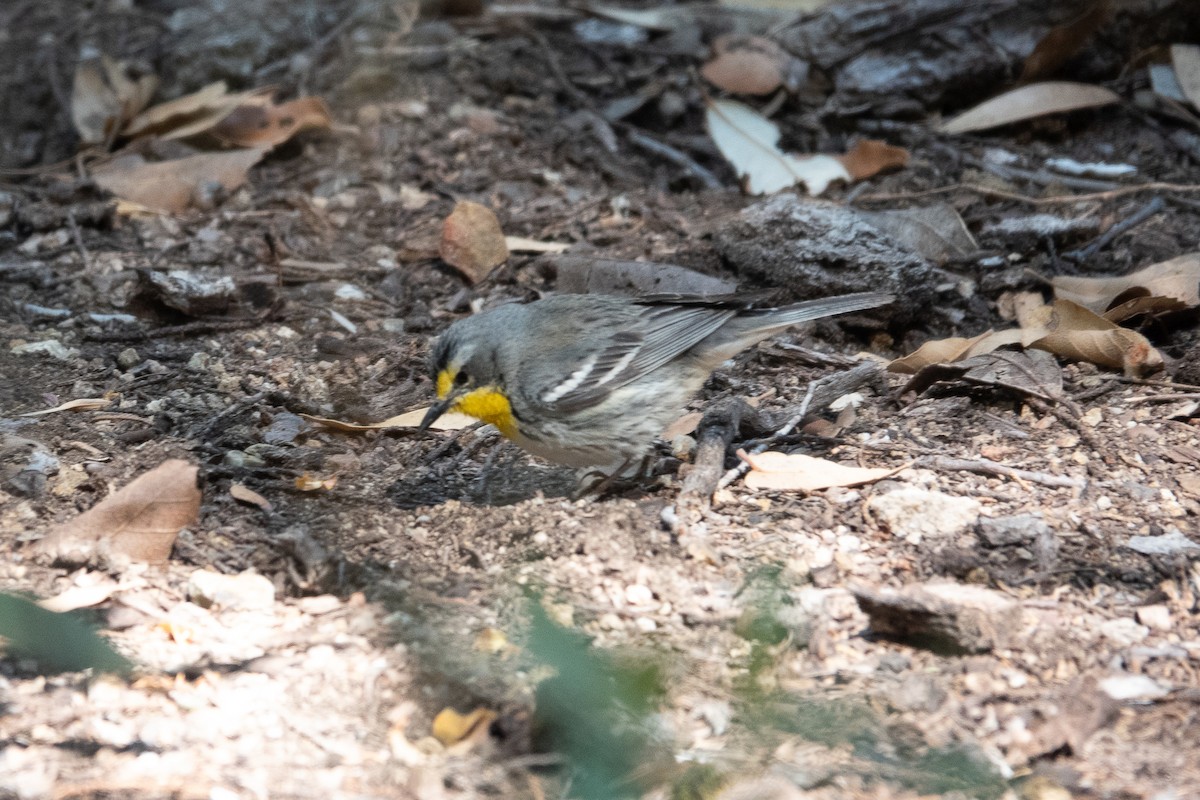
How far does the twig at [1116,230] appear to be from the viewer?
6.18 metres

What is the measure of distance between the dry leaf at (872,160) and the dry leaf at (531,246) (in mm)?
1761

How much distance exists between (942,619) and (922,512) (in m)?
0.80

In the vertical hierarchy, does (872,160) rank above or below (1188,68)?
below

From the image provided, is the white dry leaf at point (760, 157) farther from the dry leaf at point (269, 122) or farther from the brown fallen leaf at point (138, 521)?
the brown fallen leaf at point (138, 521)

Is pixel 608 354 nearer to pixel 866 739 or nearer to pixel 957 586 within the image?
pixel 957 586

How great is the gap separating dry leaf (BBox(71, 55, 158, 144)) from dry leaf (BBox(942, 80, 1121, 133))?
5072 millimetres

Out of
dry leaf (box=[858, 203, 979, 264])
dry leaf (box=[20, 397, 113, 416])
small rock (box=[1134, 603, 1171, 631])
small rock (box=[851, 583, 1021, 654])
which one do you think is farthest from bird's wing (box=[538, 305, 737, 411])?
small rock (box=[1134, 603, 1171, 631])

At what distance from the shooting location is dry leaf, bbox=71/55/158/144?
770 centimetres

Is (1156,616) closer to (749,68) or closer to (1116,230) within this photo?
(1116,230)

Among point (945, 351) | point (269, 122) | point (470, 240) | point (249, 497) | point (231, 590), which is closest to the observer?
point (231, 590)

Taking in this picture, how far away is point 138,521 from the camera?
409 centimetres

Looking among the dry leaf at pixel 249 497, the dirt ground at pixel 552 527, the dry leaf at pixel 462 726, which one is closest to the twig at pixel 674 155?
the dirt ground at pixel 552 527

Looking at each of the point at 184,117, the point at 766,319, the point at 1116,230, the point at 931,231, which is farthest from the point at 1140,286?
the point at 184,117

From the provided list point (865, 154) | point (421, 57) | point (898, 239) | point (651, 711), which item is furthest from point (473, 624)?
point (421, 57)
